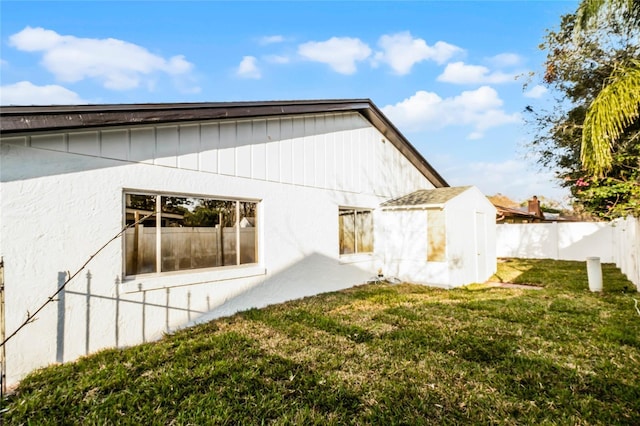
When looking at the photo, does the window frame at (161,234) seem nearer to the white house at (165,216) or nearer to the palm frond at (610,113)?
the white house at (165,216)

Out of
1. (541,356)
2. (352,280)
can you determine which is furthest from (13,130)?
(352,280)

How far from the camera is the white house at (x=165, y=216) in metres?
3.94

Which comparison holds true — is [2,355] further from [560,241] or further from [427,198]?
[560,241]

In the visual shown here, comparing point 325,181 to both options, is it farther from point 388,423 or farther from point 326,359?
point 388,423

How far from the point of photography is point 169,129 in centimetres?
535

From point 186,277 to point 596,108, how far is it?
25.9 feet

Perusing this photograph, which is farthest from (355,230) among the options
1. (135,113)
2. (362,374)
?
(135,113)

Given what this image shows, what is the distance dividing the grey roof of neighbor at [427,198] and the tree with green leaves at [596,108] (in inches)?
118

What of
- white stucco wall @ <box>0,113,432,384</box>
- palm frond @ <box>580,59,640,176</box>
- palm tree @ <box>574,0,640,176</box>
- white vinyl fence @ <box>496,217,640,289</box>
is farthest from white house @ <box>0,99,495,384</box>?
white vinyl fence @ <box>496,217,640,289</box>

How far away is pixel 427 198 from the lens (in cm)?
1048

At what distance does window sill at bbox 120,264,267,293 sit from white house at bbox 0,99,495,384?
0.02 m

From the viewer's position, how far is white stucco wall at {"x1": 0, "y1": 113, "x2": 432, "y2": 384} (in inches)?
154

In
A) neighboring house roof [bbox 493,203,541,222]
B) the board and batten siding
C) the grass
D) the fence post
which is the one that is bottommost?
the grass

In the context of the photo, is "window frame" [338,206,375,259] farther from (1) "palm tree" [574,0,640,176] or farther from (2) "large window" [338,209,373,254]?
(1) "palm tree" [574,0,640,176]
